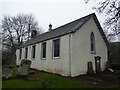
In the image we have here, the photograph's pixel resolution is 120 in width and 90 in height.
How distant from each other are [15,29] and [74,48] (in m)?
36.2

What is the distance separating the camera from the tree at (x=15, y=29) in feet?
157

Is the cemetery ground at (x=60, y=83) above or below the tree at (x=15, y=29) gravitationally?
below

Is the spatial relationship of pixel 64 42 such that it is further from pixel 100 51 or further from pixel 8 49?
pixel 8 49

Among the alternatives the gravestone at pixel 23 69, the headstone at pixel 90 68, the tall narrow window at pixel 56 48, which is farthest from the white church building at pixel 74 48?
the gravestone at pixel 23 69

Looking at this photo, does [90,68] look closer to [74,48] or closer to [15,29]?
[74,48]

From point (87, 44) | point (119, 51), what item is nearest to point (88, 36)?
point (87, 44)

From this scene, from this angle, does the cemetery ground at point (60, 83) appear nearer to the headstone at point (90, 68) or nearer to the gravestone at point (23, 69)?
the gravestone at point (23, 69)

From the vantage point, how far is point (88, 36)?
19906mm

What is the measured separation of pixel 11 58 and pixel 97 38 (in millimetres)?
31808

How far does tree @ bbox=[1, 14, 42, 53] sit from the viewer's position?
4791 cm

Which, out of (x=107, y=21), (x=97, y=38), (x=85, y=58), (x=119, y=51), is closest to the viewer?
(x=107, y=21)

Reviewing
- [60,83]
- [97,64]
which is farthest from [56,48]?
[60,83]

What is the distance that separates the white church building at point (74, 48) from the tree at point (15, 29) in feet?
87.2

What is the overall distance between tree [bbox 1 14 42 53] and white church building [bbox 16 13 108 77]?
87.2 feet
